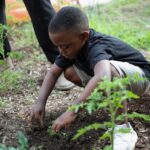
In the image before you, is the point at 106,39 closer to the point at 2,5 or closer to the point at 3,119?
the point at 3,119

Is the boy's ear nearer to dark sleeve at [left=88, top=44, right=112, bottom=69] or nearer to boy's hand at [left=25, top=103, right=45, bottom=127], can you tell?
dark sleeve at [left=88, top=44, right=112, bottom=69]

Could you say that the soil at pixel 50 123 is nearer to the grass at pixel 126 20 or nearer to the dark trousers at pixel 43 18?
the dark trousers at pixel 43 18

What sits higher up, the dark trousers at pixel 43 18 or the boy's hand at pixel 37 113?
the dark trousers at pixel 43 18

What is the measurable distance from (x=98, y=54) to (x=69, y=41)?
201 mm

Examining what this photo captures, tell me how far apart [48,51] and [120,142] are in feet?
4.55

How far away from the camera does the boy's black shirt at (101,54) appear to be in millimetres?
2676

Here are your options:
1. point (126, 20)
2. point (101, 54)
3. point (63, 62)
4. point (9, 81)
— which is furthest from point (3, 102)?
point (126, 20)

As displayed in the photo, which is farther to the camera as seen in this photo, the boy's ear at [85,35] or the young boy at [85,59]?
the boy's ear at [85,35]

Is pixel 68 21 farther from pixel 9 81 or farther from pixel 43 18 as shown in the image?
pixel 9 81

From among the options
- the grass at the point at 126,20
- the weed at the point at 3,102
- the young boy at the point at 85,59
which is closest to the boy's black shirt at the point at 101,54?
the young boy at the point at 85,59

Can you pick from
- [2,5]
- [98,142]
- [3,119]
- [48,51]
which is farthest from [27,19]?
[98,142]

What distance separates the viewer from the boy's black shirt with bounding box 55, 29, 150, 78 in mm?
2676

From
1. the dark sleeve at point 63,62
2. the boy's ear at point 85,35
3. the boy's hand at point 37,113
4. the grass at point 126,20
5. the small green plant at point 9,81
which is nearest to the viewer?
the boy's ear at point 85,35

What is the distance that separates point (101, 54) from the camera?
264cm
